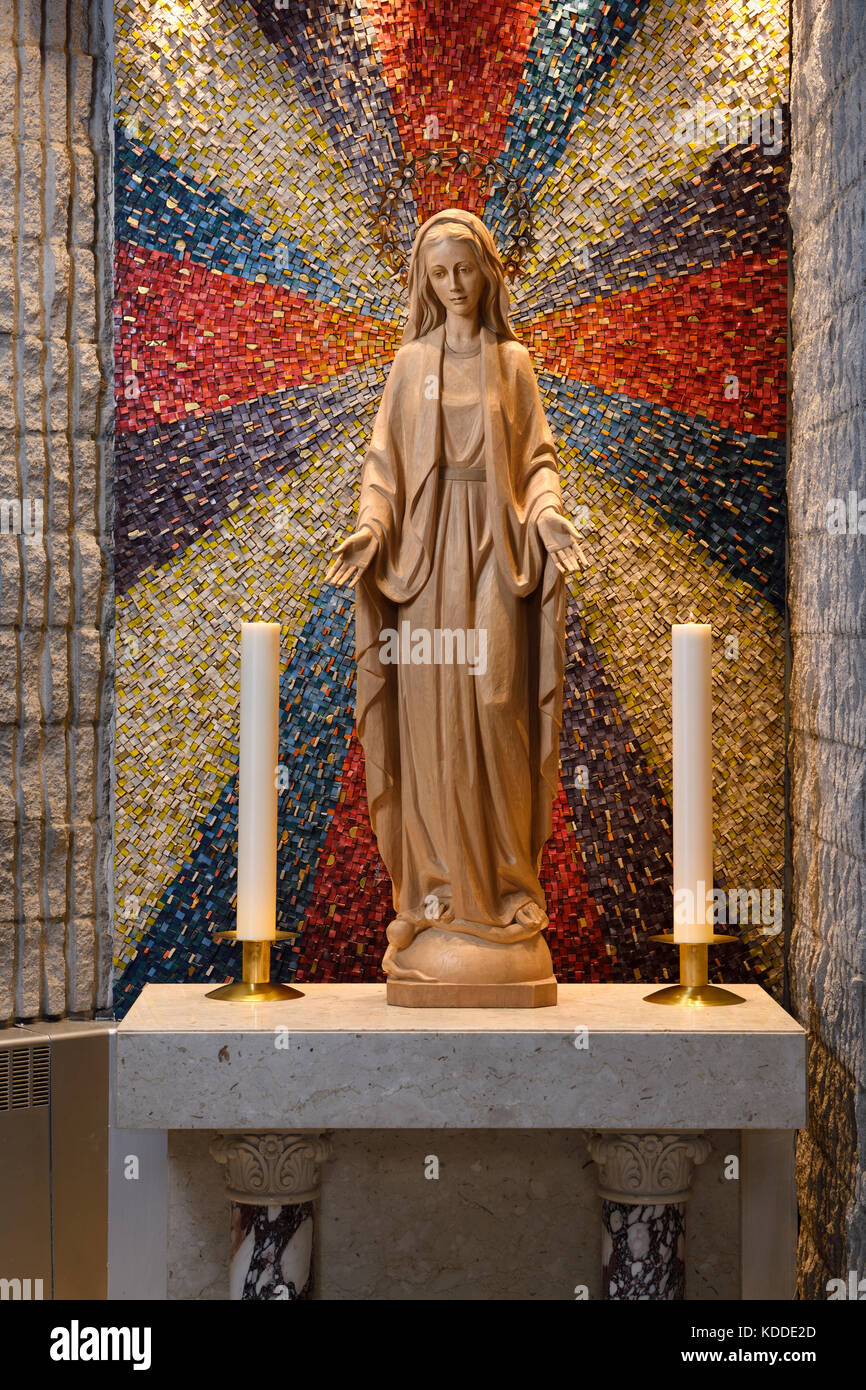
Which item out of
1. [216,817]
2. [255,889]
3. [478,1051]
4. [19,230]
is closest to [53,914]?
[216,817]

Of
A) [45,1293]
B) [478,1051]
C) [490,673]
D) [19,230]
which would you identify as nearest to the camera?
[478,1051]

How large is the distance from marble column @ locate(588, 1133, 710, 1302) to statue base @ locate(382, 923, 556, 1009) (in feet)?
1.23

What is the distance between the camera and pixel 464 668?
10.6ft

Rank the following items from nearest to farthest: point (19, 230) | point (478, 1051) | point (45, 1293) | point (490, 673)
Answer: point (478, 1051)
point (490, 673)
point (45, 1293)
point (19, 230)

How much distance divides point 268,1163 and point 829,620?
71.2 inches

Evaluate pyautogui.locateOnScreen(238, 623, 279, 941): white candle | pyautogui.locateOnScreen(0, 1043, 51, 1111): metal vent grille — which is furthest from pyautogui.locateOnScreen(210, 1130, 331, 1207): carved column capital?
pyautogui.locateOnScreen(0, 1043, 51, 1111): metal vent grille

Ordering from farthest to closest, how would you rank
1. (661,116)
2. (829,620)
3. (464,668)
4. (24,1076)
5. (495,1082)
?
(661,116) < (24,1076) < (829,620) < (464,668) < (495,1082)

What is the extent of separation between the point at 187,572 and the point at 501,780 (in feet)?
4.16

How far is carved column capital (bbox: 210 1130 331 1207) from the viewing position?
3072 millimetres

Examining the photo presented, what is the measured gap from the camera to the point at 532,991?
3.22 m

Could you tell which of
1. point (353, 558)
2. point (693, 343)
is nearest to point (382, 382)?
point (693, 343)

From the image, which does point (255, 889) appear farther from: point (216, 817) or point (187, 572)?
point (187, 572)

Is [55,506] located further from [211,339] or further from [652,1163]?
[652,1163]

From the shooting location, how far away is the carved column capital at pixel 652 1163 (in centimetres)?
305
